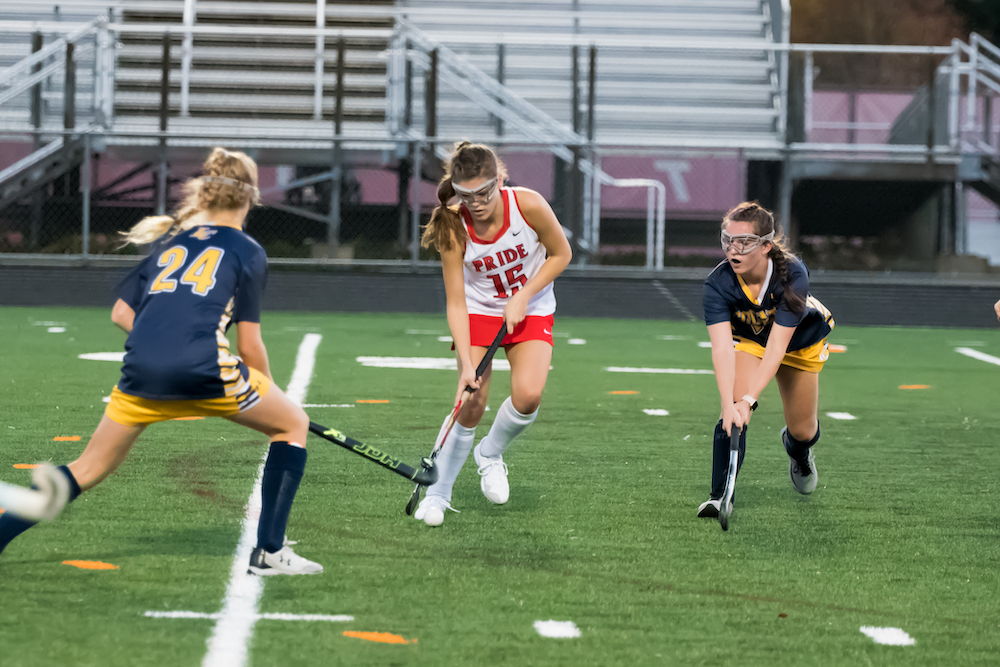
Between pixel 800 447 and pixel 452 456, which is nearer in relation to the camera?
pixel 452 456

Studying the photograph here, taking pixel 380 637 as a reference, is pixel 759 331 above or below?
above

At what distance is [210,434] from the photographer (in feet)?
21.4

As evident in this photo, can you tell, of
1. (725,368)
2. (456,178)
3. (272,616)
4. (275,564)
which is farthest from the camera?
(725,368)

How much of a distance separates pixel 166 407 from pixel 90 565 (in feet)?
2.19

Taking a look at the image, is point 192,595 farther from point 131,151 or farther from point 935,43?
point 935,43

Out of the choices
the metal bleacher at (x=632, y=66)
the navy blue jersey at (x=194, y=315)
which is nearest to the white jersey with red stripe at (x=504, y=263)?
the navy blue jersey at (x=194, y=315)

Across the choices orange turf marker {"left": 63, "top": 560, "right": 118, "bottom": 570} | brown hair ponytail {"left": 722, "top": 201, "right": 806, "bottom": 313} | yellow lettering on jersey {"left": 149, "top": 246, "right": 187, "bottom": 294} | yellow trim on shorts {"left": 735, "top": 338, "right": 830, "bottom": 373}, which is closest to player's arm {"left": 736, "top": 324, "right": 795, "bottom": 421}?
brown hair ponytail {"left": 722, "top": 201, "right": 806, "bottom": 313}

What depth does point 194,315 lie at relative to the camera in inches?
142

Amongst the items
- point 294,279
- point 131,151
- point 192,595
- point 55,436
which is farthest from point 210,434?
point 131,151

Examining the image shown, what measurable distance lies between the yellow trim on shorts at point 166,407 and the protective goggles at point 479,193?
1.20 metres

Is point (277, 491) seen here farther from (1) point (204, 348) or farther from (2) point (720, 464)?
(2) point (720, 464)

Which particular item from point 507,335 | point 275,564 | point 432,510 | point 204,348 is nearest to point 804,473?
point 507,335

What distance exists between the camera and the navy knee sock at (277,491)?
12.3 ft

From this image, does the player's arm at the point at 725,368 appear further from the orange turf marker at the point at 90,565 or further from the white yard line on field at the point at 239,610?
the orange turf marker at the point at 90,565
